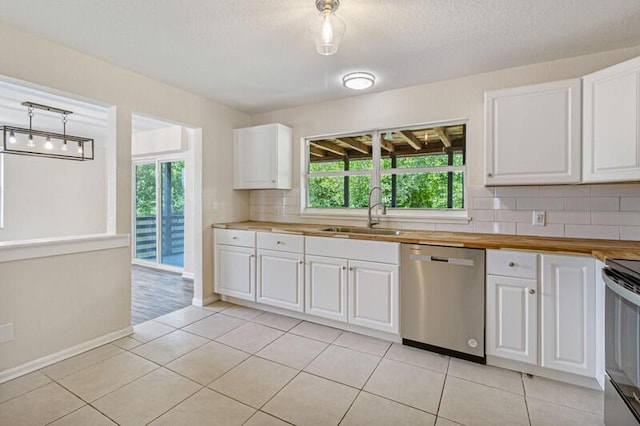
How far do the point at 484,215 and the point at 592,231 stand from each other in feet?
2.43

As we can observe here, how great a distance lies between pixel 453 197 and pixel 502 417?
1.82 meters

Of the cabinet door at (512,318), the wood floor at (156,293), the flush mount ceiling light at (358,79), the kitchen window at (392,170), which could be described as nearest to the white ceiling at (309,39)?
the flush mount ceiling light at (358,79)

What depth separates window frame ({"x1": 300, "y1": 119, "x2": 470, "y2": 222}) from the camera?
2.88 meters

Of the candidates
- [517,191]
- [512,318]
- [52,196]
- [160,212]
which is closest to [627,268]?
[512,318]

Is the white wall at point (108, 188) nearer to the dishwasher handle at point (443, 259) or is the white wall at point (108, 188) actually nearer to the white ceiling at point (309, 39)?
the white ceiling at point (309, 39)

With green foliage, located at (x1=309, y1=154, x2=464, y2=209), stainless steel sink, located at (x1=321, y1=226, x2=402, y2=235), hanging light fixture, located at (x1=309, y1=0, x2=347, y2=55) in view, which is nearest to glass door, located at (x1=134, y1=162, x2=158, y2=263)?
green foliage, located at (x1=309, y1=154, x2=464, y2=209)

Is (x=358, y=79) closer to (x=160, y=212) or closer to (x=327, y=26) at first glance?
(x=327, y=26)

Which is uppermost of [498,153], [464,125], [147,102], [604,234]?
[147,102]

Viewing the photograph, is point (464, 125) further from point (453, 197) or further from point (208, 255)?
point (208, 255)

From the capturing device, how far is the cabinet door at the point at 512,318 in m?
2.05

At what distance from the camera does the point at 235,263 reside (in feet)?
11.2

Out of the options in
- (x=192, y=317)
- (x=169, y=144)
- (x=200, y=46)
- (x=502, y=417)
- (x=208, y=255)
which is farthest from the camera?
(x=169, y=144)

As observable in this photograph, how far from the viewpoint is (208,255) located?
3.58 meters

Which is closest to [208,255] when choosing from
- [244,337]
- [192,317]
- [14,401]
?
[192,317]
